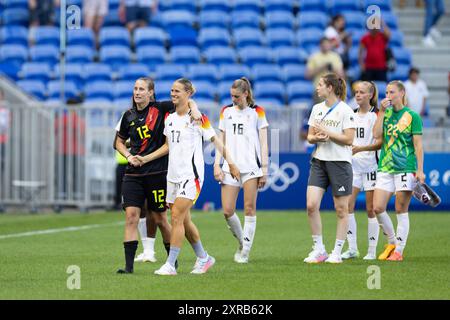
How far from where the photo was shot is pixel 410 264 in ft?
44.6

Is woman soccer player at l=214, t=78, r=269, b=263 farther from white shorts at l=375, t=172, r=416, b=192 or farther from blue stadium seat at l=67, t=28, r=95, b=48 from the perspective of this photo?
blue stadium seat at l=67, t=28, r=95, b=48

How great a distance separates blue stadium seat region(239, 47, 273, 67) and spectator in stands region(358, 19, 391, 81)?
3.09 meters

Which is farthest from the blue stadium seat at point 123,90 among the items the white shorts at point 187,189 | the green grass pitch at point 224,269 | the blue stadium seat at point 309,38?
the white shorts at point 187,189

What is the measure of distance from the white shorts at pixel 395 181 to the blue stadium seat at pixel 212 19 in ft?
53.4

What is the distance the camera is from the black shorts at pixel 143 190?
41.1 feet

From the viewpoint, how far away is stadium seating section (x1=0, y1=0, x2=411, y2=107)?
91.4 ft

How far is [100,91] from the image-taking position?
27.8 meters

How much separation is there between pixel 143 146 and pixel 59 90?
616 inches

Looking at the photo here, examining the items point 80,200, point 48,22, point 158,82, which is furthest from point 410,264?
point 48,22

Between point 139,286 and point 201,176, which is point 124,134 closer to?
point 201,176

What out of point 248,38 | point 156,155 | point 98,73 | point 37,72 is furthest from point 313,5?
point 156,155

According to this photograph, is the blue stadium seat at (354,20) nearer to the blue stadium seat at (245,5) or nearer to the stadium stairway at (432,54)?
the stadium stairway at (432,54)

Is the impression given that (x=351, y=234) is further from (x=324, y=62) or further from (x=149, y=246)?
(x=324, y=62)
